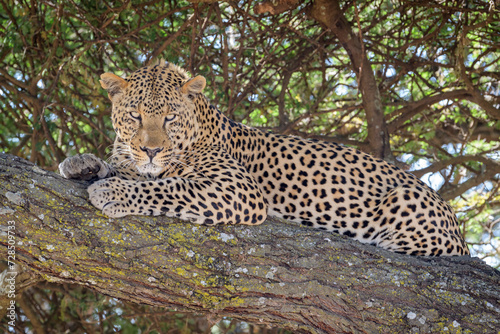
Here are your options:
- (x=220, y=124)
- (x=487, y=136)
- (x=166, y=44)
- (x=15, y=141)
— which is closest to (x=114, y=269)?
(x=220, y=124)

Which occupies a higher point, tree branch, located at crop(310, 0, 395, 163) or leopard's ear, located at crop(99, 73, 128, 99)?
tree branch, located at crop(310, 0, 395, 163)

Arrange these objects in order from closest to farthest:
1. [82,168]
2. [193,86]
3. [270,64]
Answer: [82,168] → [193,86] → [270,64]

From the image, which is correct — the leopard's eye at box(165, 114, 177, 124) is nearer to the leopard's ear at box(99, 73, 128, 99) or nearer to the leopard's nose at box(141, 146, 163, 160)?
→ the leopard's nose at box(141, 146, 163, 160)

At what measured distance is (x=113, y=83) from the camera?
5.08 m

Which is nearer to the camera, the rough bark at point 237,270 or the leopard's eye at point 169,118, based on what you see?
the rough bark at point 237,270

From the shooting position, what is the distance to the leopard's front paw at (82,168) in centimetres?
455

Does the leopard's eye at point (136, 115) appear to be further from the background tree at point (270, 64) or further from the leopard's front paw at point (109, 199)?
the background tree at point (270, 64)

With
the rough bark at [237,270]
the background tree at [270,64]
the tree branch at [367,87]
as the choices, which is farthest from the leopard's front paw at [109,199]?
the tree branch at [367,87]

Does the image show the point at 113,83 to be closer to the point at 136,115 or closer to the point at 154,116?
the point at 136,115

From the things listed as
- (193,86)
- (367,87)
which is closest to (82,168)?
(193,86)

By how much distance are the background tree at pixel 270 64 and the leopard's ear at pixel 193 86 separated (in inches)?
42.1

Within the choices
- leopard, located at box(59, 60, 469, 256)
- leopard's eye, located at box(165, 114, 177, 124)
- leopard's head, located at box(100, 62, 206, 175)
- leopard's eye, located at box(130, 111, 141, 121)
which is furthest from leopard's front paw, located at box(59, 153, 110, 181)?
leopard's eye, located at box(165, 114, 177, 124)

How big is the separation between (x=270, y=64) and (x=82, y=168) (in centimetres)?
401

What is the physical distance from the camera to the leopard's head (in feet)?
15.9
